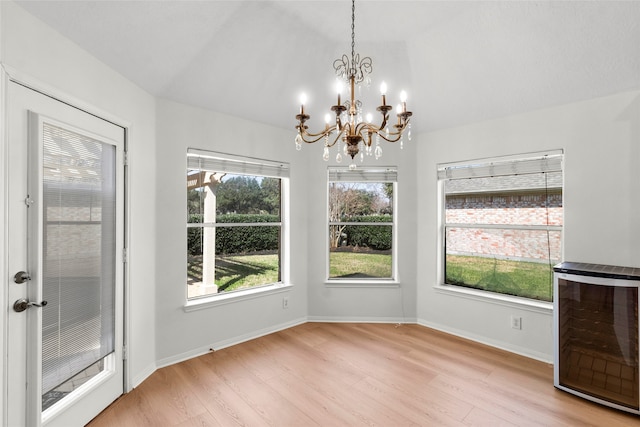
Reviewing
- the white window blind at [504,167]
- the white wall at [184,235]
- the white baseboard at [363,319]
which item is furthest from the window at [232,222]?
the white window blind at [504,167]

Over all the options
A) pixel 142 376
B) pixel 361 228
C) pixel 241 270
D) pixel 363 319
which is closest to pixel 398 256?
pixel 361 228

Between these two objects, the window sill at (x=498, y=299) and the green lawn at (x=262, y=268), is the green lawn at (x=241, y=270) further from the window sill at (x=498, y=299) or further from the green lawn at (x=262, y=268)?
the window sill at (x=498, y=299)

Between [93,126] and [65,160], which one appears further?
[93,126]

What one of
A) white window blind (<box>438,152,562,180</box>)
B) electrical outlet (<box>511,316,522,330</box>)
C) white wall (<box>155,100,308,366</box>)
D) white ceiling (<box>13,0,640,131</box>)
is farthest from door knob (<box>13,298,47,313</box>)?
electrical outlet (<box>511,316,522,330</box>)

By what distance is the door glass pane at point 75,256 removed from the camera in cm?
179

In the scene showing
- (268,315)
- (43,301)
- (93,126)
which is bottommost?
(268,315)

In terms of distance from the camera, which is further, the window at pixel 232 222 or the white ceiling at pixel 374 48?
the window at pixel 232 222

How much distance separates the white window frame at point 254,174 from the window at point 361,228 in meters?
0.60

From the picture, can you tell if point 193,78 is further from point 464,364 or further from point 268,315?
point 464,364

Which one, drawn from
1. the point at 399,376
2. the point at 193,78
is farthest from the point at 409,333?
the point at 193,78

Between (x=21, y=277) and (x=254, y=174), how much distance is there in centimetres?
218

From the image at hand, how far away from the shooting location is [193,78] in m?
2.70

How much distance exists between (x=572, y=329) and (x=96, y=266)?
3689 mm

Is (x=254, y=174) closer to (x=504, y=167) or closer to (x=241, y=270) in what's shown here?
(x=241, y=270)
